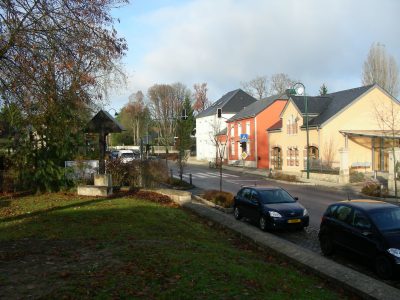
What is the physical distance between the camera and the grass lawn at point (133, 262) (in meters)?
6.88

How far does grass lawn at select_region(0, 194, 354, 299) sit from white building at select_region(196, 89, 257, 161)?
5711cm

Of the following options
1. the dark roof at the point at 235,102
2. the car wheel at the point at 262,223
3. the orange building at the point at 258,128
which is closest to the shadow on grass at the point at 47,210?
the car wheel at the point at 262,223

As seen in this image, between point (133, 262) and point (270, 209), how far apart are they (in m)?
8.01

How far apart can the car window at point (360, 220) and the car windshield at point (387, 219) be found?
0.17 meters

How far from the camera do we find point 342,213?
38.6 feet

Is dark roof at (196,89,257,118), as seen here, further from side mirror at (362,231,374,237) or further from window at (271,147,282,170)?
side mirror at (362,231,374,237)

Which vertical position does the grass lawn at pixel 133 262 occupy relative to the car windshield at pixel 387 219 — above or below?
below

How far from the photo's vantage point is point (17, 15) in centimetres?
1290

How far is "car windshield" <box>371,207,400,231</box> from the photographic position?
10305 mm

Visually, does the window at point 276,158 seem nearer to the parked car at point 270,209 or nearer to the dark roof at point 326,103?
the dark roof at point 326,103

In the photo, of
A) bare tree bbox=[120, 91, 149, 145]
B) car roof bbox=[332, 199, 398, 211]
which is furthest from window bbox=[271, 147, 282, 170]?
bare tree bbox=[120, 91, 149, 145]

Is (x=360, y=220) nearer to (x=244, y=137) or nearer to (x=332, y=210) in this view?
(x=332, y=210)

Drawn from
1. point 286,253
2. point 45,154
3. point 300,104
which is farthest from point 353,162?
point 286,253

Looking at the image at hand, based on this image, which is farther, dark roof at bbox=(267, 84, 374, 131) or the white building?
the white building
